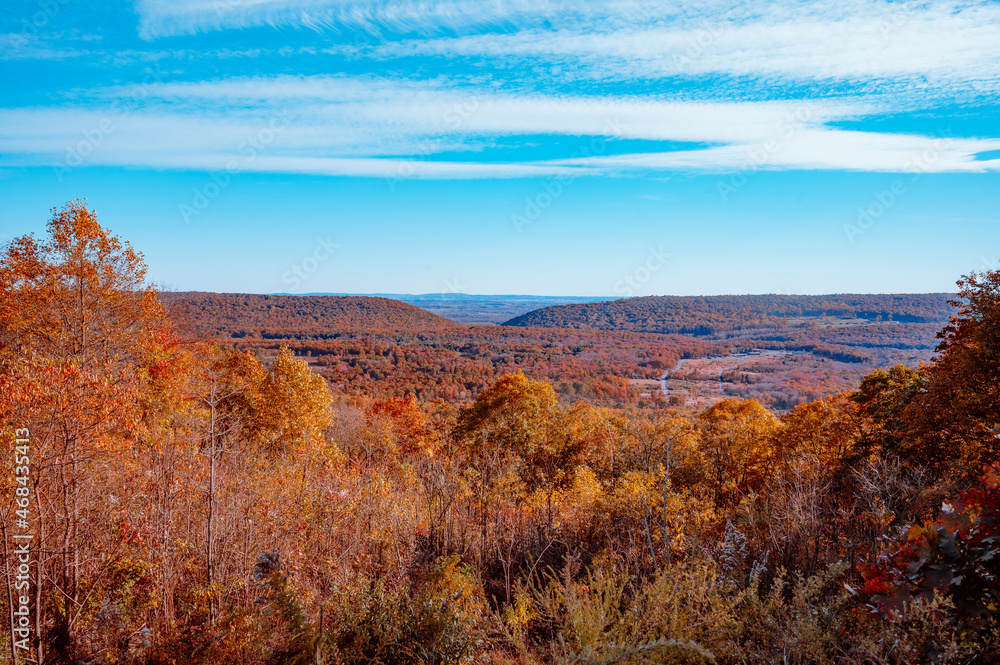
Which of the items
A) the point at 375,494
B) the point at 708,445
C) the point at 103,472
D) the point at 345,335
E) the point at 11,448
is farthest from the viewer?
the point at 345,335

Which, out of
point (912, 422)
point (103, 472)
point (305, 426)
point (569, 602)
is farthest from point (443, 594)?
point (305, 426)

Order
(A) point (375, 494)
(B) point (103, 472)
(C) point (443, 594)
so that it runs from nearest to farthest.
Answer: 1. (C) point (443, 594)
2. (B) point (103, 472)
3. (A) point (375, 494)

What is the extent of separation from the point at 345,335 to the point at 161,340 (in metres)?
79.5

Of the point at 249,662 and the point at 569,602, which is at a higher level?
the point at 569,602

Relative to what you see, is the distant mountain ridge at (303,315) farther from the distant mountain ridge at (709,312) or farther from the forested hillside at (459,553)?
the forested hillside at (459,553)

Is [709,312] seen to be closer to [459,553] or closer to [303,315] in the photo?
[303,315]

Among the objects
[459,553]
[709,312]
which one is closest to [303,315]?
[459,553]

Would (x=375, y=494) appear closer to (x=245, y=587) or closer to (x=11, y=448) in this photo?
(x=245, y=587)

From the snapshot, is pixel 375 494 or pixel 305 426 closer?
pixel 375 494

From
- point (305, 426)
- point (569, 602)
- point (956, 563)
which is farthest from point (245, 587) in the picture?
point (305, 426)

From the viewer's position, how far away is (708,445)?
19984 mm

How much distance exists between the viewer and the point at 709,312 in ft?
531

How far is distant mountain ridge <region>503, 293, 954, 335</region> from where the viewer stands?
141750 mm

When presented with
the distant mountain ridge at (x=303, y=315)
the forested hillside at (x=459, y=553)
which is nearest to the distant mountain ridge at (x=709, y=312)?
the distant mountain ridge at (x=303, y=315)
